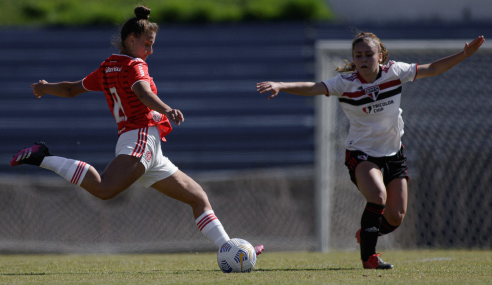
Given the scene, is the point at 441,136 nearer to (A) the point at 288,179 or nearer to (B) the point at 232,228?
(A) the point at 288,179

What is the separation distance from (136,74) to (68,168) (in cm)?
70

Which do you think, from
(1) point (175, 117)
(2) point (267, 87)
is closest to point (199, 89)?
(2) point (267, 87)

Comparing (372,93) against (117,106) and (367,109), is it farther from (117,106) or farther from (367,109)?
(117,106)

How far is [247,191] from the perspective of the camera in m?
8.68

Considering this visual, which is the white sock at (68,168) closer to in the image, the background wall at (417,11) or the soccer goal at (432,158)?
the soccer goal at (432,158)

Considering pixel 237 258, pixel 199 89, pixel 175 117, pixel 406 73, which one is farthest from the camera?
pixel 199 89

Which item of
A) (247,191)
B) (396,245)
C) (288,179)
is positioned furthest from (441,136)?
(247,191)

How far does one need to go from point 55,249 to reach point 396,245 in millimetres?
4506

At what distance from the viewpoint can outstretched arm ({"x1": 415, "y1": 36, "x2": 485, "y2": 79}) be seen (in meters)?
3.81

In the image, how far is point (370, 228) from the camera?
3.62m

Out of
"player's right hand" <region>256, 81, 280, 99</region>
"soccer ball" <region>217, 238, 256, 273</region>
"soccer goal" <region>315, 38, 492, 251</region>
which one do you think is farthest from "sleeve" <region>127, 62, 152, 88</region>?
"soccer goal" <region>315, 38, 492, 251</region>

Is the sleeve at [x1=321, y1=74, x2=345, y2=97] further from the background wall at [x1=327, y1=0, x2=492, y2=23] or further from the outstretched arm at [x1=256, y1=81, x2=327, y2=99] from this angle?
the background wall at [x1=327, y1=0, x2=492, y2=23]

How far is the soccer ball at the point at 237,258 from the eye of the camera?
3.33m

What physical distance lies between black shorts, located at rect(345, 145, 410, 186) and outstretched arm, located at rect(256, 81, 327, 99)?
1.64ft
